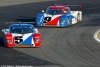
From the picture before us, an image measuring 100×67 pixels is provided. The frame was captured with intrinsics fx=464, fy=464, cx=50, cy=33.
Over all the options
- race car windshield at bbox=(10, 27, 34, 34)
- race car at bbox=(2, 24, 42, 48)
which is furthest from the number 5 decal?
race car windshield at bbox=(10, 27, 34, 34)

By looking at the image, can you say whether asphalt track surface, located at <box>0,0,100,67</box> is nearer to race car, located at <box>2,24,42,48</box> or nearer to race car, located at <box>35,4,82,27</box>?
race car, located at <box>2,24,42,48</box>

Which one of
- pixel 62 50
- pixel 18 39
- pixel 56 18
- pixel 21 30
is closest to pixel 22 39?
pixel 18 39

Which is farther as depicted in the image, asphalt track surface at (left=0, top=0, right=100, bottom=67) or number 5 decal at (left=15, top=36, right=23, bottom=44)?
number 5 decal at (left=15, top=36, right=23, bottom=44)

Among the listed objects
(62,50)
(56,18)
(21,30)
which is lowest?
(62,50)

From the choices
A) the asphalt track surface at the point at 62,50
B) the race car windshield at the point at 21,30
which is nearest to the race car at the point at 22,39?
the race car windshield at the point at 21,30

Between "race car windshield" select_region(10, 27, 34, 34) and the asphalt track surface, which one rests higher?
"race car windshield" select_region(10, 27, 34, 34)

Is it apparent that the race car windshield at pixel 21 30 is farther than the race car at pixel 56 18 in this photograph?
No

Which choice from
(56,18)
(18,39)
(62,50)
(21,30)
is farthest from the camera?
(56,18)

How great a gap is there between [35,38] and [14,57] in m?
3.04

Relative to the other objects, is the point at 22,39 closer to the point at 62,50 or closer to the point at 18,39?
the point at 18,39

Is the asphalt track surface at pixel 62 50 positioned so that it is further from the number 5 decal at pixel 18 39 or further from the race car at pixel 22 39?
the number 5 decal at pixel 18 39

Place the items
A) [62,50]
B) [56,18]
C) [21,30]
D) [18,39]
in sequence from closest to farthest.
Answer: [62,50]
[18,39]
[21,30]
[56,18]

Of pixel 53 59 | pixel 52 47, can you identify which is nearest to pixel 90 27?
pixel 52 47

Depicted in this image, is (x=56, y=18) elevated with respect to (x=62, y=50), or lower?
elevated
